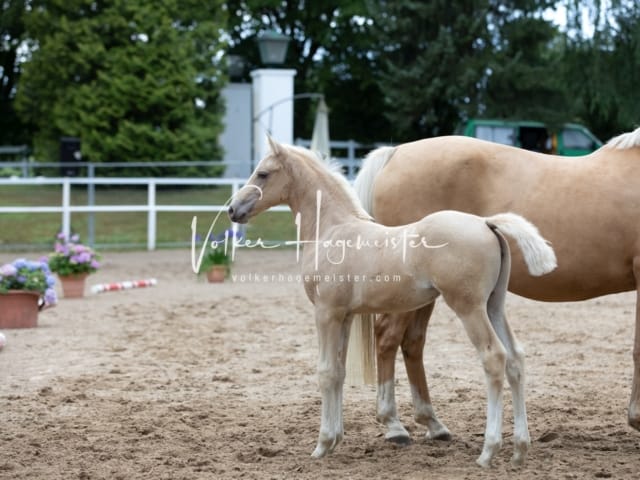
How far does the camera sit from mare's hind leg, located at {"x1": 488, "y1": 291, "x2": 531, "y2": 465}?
4.31 m

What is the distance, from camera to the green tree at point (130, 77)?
21969mm

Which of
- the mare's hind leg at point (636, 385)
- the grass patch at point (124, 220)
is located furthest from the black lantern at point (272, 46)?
the mare's hind leg at point (636, 385)

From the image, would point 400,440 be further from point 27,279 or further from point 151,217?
point 151,217

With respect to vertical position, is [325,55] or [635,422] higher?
[325,55]

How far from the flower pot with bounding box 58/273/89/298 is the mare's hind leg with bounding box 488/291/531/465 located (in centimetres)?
763

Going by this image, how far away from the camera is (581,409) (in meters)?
5.68

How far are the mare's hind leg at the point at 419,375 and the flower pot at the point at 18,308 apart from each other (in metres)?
4.59

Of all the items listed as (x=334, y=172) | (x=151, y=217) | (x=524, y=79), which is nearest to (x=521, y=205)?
(x=334, y=172)

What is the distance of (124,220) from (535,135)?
10742 millimetres

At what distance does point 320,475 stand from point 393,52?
20.7 meters

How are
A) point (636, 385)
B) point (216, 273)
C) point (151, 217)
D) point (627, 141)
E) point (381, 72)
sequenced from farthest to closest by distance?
point (381, 72) → point (151, 217) → point (216, 273) → point (627, 141) → point (636, 385)

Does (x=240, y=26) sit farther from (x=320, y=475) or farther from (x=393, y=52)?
(x=320, y=475)

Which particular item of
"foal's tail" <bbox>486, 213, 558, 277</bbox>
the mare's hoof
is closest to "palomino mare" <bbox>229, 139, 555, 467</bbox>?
"foal's tail" <bbox>486, 213, 558, 277</bbox>

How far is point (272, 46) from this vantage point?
20047mm
